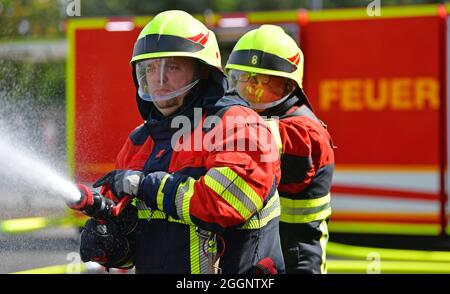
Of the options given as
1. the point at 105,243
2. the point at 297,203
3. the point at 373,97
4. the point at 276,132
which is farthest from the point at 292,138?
the point at 373,97

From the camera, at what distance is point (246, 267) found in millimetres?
3102

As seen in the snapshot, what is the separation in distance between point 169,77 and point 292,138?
913 mm

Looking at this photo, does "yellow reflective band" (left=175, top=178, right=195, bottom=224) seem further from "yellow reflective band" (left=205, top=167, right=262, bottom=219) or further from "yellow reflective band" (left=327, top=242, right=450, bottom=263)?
"yellow reflective band" (left=327, top=242, right=450, bottom=263)

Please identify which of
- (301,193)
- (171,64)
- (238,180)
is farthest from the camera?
(301,193)

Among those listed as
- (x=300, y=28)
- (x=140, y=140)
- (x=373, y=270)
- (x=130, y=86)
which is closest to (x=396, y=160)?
(x=300, y=28)

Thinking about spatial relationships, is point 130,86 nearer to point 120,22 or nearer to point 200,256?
point 120,22

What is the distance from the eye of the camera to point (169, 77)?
10.4 ft

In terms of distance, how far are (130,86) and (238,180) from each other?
5.72m

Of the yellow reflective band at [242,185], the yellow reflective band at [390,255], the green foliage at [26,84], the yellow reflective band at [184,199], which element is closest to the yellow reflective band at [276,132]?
the yellow reflective band at [242,185]

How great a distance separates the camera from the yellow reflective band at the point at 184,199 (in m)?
2.92

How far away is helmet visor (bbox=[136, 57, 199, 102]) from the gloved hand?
0.30 meters

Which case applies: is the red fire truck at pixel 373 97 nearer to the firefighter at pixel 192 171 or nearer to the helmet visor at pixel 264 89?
the helmet visor at pixel 264 89

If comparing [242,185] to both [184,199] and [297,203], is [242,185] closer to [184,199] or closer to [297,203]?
[184,199]

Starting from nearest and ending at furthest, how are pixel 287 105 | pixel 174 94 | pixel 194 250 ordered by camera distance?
pixel 194 250
pixel 174 94
pixel 287 105
